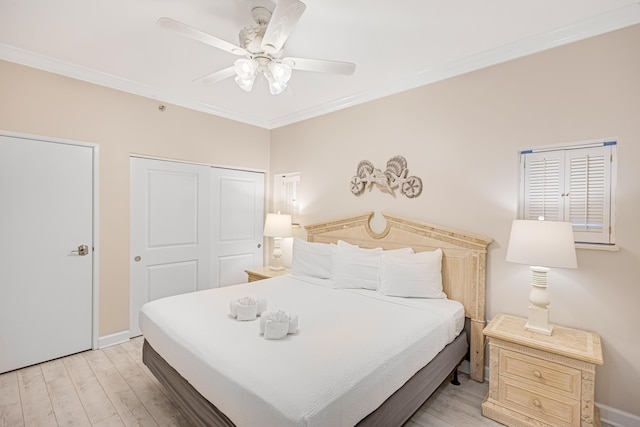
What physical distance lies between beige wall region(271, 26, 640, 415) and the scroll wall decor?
0.23 ft

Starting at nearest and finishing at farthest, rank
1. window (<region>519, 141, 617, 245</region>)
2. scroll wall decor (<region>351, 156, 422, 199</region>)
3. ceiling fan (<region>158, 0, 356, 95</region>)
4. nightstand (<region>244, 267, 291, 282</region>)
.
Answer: ceiling fan (<region>158, 0, 356, 95</region>), window (<region>519, 141, 617, 245</region>), scroll wall decor (<region>351, 156, 422, 199</region>), nightstand (<region>244, 267, 291, 282</region>)

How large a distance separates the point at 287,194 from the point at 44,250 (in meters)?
2.65

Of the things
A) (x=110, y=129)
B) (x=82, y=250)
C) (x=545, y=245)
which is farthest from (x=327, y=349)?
(x=110, y=129)

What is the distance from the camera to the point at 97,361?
2.81 meters

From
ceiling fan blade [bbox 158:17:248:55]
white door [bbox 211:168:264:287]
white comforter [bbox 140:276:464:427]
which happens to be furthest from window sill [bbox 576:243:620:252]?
white door [bbox 211:168:264:287]

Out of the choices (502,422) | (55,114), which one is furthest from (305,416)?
(55,114)

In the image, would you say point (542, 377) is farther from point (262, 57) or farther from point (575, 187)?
point (262, 57)

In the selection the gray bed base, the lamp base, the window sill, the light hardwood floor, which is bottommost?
the light hardwood floor

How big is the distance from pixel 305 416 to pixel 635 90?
2.75 metres

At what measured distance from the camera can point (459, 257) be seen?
2668 mm

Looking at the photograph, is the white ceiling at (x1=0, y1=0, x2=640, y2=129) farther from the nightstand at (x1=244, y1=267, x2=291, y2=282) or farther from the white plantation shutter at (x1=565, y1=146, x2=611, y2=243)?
the nightstand at (x1=244, y1=267, x2=291, y2=282)

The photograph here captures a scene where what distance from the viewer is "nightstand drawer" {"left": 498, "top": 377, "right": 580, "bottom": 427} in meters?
1.86

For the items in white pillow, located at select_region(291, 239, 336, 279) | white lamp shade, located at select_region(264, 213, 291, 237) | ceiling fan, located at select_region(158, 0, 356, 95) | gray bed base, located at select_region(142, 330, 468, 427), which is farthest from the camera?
white lamp shade, located at select_region(264, 213, 291, 237)

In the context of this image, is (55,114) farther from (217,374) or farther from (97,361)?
(217,374)
